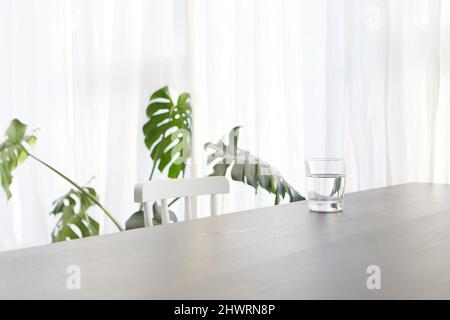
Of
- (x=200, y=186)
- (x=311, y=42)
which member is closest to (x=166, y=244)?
(x=200, y=186)

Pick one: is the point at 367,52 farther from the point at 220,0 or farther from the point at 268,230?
the point at 268,230

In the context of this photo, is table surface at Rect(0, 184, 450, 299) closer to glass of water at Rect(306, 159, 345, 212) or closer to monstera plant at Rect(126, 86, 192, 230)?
glass of water at Rect(306, 159, 345, 212)

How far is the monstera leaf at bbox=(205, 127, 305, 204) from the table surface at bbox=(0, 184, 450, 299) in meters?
1.36

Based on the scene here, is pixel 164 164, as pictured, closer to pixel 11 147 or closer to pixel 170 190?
pixel 11 147

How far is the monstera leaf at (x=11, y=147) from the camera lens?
2236 millimetres

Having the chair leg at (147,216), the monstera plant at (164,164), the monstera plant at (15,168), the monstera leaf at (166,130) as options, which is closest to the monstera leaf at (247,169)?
the monstera plant at (164,164)

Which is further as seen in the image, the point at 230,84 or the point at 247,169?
the point at 230,84

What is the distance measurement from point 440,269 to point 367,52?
203 centimetres

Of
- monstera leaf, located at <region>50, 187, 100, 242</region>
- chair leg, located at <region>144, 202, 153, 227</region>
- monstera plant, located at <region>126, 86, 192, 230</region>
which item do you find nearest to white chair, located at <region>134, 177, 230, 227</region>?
chair leg, located at <region>144, 202, 153, 227</region>

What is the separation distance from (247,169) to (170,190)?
42.9 inches

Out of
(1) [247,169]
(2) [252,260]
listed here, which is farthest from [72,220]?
(2) [252,260]

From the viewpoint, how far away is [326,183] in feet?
3.62

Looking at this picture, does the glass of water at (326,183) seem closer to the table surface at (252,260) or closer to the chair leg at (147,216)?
the table surface at (252,260)
